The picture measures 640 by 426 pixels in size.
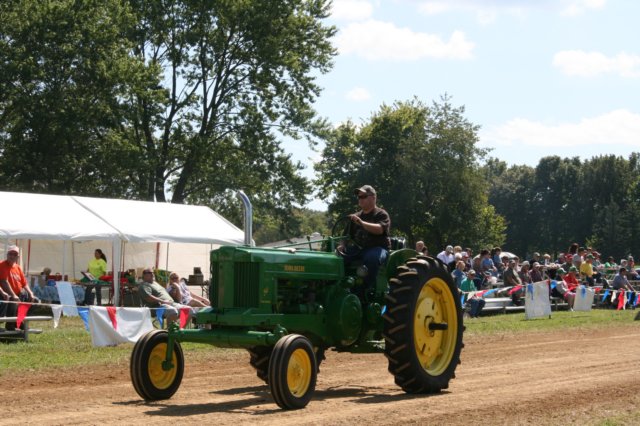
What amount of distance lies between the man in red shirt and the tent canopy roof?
485 centimetres

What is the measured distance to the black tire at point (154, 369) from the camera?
339 inches

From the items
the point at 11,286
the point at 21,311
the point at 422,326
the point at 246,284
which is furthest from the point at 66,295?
the point at 246,284

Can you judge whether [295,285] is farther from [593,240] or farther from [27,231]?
[593,240]

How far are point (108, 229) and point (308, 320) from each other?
14479 mm

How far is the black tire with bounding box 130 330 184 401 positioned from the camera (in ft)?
28.2

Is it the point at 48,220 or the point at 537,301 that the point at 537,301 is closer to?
the point at 537,301

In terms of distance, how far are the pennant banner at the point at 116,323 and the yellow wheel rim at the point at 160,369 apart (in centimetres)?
576

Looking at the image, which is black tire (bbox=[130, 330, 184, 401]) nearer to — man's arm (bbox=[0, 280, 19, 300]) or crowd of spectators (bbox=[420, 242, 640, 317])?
man's arm (bbox=[0, 280, 19, 300])

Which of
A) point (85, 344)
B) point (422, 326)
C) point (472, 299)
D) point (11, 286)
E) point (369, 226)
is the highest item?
point (369, 226)

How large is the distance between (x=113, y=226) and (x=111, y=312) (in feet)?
27.5

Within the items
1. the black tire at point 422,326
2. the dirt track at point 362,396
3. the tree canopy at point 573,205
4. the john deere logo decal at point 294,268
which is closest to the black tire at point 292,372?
the dirt track at point 362,396

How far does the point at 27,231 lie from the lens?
2114 cm

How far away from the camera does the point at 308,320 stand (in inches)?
358

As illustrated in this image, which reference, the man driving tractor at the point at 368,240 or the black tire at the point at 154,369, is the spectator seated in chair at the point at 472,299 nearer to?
the man driving tractor at the point at 368,240
